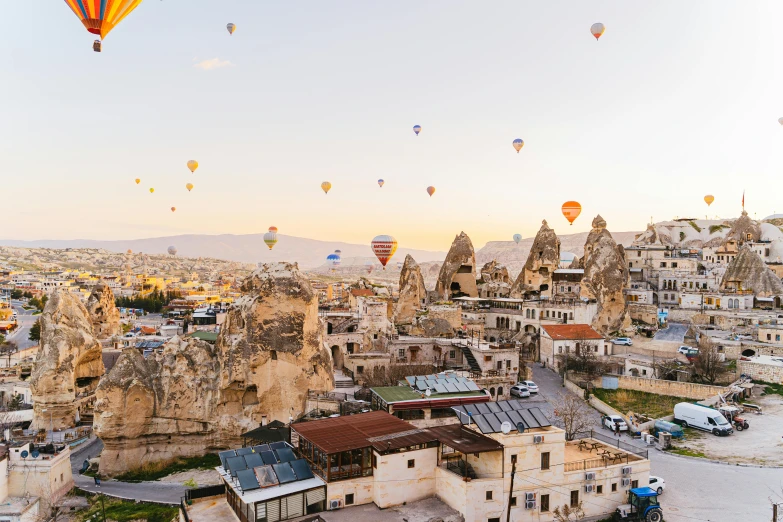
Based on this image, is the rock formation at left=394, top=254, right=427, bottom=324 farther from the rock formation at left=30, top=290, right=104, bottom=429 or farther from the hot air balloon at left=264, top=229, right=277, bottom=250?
the hot air balloon at left=264, top=229, right=277, bottom=250

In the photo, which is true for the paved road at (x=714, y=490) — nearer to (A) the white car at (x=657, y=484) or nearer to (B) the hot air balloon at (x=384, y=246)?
(A) the white car at (x=657, y=484)

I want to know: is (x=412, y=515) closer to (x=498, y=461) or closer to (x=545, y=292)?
(x=498, y=461)

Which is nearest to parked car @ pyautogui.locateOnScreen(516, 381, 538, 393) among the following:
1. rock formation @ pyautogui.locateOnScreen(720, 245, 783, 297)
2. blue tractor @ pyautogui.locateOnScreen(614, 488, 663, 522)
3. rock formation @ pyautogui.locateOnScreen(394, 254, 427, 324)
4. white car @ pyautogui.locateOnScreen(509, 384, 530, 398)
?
white car @ pyautogui.locateOnScreen(509, 384, 530, 398)

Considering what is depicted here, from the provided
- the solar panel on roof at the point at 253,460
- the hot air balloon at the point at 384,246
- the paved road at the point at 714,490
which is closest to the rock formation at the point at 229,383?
the solar panel on roof at the point at 253,460

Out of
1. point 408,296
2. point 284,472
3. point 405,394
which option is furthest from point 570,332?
point 284,472

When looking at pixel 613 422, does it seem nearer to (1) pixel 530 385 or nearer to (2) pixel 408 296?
(1) pixel 530 385
